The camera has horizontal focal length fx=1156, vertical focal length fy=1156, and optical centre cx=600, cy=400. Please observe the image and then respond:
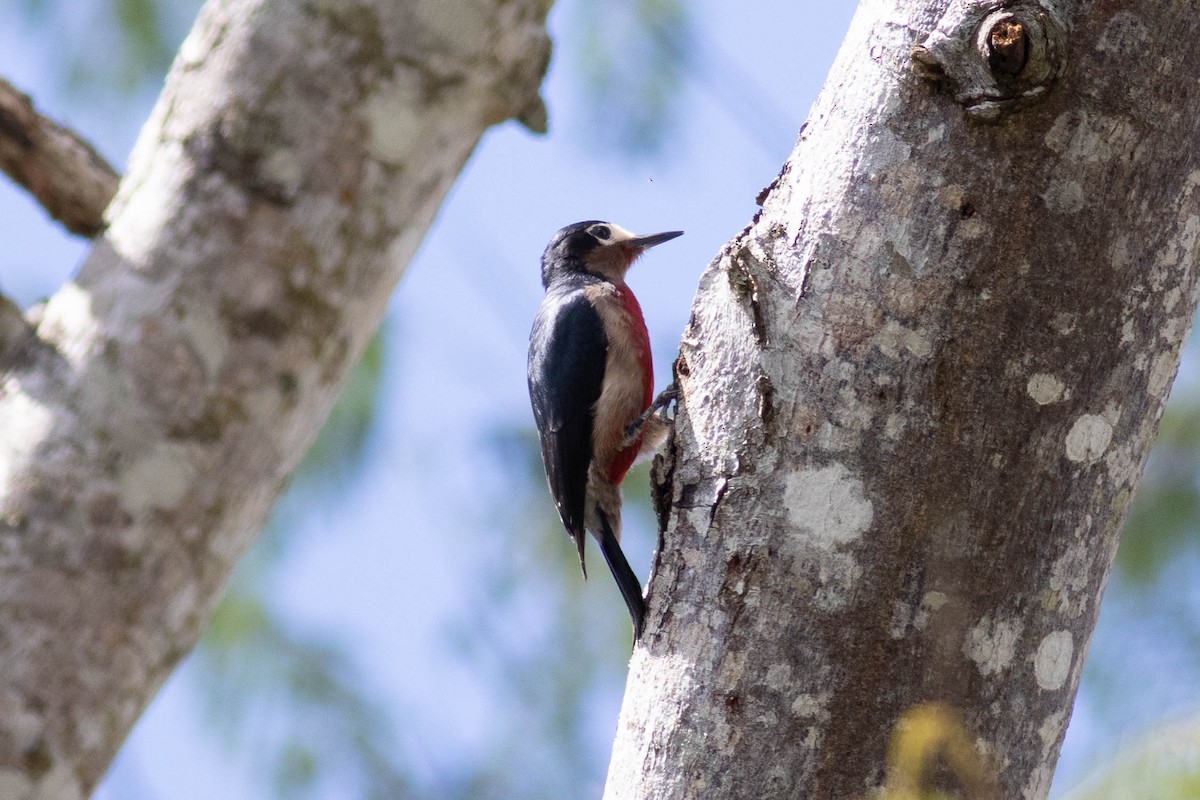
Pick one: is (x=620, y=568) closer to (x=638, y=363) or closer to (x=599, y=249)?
(x=638, y=363)

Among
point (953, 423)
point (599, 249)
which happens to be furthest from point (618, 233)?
point (953, 423)

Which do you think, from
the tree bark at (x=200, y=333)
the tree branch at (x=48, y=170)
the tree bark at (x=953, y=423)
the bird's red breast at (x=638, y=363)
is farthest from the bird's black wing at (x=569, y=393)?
the tree bark at (x=953, y=423)

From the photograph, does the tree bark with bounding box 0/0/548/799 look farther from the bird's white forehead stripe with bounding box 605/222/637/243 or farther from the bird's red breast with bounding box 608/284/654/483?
the bird's white forehead stripe with bounding box 605/222/637/243

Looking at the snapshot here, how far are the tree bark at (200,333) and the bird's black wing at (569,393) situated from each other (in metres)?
1.27

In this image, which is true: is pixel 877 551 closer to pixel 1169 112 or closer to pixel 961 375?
pixel 961 375

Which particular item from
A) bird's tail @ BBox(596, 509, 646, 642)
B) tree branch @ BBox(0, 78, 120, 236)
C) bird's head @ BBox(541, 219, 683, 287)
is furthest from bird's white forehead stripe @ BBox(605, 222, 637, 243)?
tree branch @ BBox(0, 78, 120, 236)

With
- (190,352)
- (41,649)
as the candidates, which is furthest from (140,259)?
(41,649)

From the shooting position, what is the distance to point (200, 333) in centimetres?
266

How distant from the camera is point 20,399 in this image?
2.63 meters

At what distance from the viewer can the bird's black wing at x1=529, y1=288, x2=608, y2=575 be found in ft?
13.4

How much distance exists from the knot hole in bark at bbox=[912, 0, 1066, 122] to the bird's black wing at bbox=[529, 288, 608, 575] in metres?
2.43

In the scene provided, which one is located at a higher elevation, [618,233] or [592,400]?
[618,233]

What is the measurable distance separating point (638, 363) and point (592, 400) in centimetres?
22

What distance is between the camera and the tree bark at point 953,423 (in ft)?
5.78
